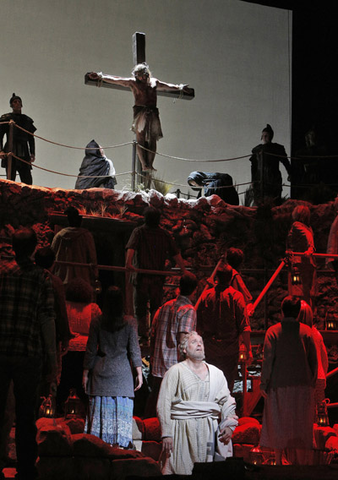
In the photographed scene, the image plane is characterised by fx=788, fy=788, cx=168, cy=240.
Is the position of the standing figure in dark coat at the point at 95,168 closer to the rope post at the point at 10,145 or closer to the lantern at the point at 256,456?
the rope post at the point at 10,145

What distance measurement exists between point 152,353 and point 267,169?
6.12 meters

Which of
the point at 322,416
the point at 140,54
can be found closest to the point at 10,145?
the point at 140,54

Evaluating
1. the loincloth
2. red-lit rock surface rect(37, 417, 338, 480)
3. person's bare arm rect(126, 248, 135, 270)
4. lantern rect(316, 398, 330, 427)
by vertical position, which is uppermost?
the loincloth

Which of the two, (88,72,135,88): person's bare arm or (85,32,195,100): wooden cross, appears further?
(85,32,195,100): wooden cross

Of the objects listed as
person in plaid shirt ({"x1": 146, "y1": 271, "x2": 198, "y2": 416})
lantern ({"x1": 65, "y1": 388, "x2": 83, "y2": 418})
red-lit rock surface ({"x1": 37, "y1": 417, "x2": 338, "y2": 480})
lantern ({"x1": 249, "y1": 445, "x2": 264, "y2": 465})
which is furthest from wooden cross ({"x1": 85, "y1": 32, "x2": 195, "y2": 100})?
red-lit rock surface ({"x1": 37, "y1": 417, "x2": 338, "y2": 480})

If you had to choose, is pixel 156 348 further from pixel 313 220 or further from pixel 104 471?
pixel 313 220

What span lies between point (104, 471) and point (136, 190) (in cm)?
701

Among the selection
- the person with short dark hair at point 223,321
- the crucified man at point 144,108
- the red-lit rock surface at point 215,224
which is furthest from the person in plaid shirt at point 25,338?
the crucified man at point 144,108

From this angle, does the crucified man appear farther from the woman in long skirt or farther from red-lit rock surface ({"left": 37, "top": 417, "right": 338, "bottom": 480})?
red-lit rock surface ({"left": 37, "top": 417, "right": 338, "bottom": 480})

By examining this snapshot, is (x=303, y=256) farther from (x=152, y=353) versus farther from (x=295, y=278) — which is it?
(x=152, y=353)

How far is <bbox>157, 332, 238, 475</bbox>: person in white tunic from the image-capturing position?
18.4 feet

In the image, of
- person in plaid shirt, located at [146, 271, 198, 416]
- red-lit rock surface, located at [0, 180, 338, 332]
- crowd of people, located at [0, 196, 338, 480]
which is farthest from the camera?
red-lit rock surface, located at [0, 180, 338, 332]

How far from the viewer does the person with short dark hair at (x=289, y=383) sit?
21.0 ft

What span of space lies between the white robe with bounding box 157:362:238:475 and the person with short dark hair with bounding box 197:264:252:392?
5.07 feet
